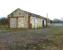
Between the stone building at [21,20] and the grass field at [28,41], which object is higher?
the stone building at [21,20]

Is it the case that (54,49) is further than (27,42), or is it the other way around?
(27,42)

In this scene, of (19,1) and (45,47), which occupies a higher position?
(19,1)

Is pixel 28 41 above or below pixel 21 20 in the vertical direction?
below

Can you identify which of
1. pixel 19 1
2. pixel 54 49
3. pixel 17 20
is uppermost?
pixel 19 1

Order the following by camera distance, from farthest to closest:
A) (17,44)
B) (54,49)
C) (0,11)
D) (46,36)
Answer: (46,36) → (0,11) → (17,44) → (54,49)

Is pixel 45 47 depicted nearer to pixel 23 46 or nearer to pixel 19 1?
pixel 23 46

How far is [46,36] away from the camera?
3.53 m

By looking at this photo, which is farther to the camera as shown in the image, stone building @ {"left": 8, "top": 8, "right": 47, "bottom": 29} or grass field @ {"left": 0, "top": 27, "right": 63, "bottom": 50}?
stone building @ {"left": 8, "top": 8, "right": 47, "bottom": 29}

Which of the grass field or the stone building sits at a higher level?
the stone building

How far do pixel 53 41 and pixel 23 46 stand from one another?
1.86 ft

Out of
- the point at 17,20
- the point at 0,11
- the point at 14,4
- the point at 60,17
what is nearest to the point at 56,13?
the point at 60,17

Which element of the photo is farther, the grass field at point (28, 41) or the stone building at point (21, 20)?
the stone building at point (21, 20)

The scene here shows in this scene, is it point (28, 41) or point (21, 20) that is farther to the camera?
point (21, 20)

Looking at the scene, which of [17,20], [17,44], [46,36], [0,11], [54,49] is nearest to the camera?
[54,49]
